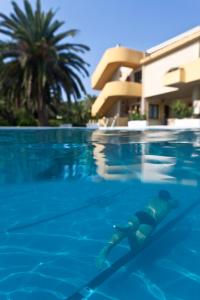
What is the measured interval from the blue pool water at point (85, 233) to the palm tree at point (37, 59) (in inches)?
670

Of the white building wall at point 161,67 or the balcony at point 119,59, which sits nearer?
the white building wall at point 161,67

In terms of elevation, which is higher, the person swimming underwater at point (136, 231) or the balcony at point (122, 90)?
the balcony at point (122, 90)

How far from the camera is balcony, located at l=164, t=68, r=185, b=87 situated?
69.7ft

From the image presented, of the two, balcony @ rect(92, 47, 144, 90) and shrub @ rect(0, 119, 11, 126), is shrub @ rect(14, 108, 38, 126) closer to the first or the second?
shrub @ rect(0, 119, 11, 126)

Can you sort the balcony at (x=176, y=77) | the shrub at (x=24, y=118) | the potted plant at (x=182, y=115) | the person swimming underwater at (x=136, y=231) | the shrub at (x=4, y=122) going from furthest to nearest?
the shrub at (x=4, y=122)
the shrub at (x=24, y=118)
the balcony at (x=176, y=77)
the potted plant at (x=182, y=115)
the person swimming underwater at (x=136, y=231)

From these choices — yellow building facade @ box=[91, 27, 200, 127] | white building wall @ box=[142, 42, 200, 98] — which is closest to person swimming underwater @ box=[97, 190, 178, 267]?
yellow building facade @ box=[91, 27, 200, 127]

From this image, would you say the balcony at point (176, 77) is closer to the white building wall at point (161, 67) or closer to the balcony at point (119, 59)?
the white building wall at point (161, 67)

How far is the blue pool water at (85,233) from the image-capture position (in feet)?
6.85

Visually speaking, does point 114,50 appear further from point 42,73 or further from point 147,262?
point 147,262

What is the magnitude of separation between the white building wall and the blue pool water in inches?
767

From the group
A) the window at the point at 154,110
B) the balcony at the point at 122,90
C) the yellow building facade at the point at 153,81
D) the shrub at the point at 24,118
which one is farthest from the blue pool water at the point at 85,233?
the window at the point at 154,110

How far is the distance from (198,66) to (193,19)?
821 cm

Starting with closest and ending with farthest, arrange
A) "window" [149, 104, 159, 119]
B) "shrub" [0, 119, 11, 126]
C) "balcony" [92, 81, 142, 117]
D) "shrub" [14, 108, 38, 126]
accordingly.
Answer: "shrub" [14, 108, 38, 126] < "shrub" [0, 119, 11, 126] < "balcony" [92, 81, 142, 117] < "window" [149, 104, 159, 119]

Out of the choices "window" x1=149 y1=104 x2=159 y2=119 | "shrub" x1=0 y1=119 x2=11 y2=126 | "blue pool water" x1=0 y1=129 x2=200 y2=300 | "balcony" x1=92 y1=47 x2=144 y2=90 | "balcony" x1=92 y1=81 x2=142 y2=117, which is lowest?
"blue pool water" x1=0 y1=129 x2=200 y2=300
